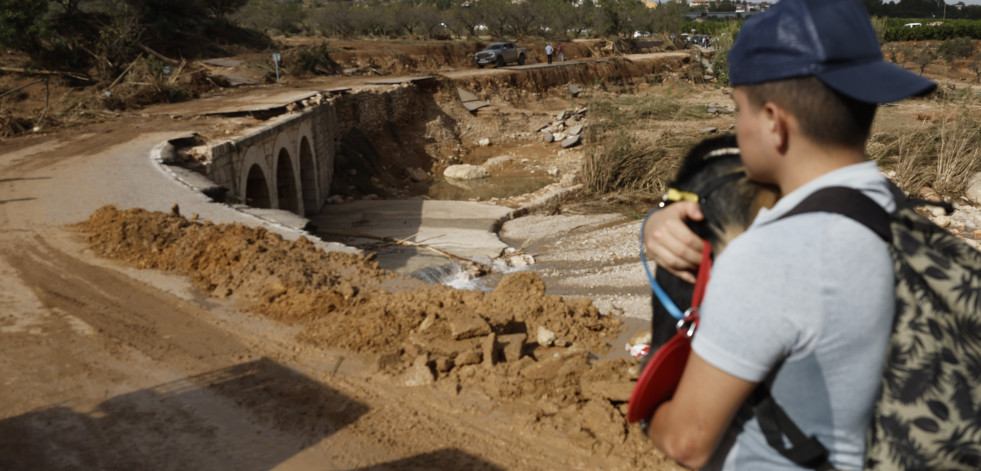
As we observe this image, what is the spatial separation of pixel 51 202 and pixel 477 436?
6979 millimetres

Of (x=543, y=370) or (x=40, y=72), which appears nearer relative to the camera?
(x=543, y=370)

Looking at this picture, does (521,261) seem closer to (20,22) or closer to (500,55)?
(20,22)

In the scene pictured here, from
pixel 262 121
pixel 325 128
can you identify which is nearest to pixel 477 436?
pixel 262 121

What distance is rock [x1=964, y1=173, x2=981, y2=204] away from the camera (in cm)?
1228

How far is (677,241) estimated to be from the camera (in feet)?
4.47

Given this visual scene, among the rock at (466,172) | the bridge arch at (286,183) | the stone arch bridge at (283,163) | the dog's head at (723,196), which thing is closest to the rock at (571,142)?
the rock at (466,172)

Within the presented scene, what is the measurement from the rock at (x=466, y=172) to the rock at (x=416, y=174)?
68 cm

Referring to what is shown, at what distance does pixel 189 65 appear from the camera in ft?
72.1

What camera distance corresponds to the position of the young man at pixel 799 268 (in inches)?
45.6

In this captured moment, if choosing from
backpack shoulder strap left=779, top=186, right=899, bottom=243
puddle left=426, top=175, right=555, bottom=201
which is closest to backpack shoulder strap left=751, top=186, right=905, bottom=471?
backpack shoulder strap left=779, top=186, right=899, bottom=243

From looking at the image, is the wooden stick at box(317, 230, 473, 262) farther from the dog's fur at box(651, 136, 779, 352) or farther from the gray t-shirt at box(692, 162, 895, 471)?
the gray t-shirt at box(692, 162, 895, 471)

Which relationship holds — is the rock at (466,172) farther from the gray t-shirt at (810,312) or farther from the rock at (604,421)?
the gray t-shirt at (810,312)

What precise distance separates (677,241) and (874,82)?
41cm

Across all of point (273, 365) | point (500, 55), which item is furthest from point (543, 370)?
point (500, 55)
